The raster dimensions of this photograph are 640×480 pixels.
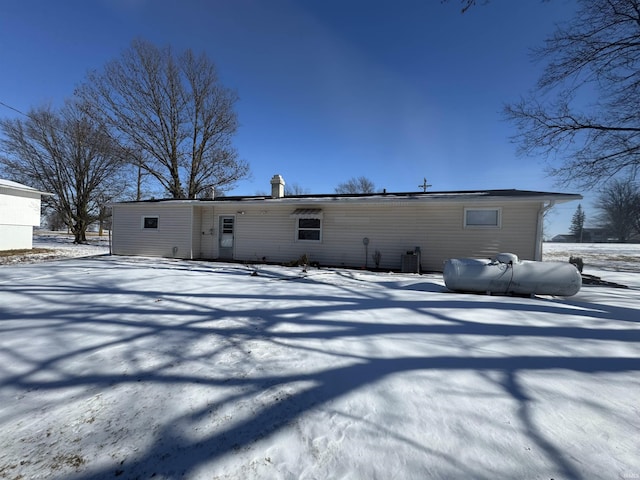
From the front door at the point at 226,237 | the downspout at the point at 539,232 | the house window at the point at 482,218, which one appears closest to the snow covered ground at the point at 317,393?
the downspout at the point at 539,232

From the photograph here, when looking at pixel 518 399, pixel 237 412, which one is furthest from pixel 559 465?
pixel 237 412

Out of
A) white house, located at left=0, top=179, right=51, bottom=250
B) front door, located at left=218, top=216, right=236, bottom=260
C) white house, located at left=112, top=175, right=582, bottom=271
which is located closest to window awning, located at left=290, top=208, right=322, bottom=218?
white house, located at left=112, top=175, right=582, bottom=271

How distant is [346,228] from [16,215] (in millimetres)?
17091

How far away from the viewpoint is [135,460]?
1.49 metres

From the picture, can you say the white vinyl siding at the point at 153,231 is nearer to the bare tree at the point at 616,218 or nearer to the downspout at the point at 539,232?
the downspout at the point at 539,232

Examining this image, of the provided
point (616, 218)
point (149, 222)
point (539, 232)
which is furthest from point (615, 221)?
point (149, 222)

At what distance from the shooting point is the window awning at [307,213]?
10453mm

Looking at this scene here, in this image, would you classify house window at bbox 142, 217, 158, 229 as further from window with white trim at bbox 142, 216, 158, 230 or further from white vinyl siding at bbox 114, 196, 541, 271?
white vinyl siding at bbox 114, 196, 541, 271

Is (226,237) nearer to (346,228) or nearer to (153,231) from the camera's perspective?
(153,231)

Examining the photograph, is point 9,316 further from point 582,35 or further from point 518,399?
point 582,35

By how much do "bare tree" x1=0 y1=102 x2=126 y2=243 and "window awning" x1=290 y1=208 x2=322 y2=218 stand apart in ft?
55.6

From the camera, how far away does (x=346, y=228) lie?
1041cm

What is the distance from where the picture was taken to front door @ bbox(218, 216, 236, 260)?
11.9 m

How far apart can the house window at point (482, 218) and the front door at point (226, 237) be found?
908cm
